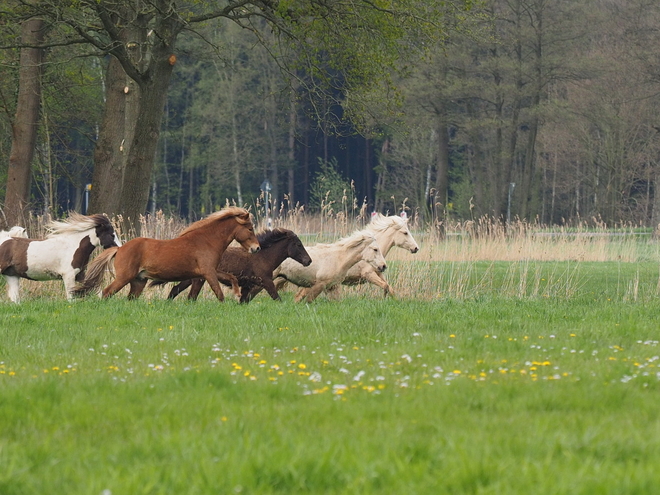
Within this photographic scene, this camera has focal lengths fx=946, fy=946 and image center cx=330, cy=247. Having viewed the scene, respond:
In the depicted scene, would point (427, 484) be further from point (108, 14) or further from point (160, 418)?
point (108, 14)

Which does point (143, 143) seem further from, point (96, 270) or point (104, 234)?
point (96, 270)

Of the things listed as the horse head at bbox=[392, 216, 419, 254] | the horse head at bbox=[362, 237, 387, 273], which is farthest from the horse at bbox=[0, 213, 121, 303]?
the horse head at bbox=[392, 216, 419, 254]

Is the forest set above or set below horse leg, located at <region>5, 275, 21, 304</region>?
above

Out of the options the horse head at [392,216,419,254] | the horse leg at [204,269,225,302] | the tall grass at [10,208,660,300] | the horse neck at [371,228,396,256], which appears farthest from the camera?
the tall grass at [10,208,660,300]

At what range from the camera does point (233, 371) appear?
281 inches

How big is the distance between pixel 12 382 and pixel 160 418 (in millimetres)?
1722

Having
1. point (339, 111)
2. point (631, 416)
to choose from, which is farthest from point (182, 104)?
point (631, 416)

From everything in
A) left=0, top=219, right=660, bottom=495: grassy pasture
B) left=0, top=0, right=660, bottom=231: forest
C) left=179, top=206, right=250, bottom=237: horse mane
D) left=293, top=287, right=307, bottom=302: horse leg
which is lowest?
left=293, top=287, right=307, bottom=302: horse leg

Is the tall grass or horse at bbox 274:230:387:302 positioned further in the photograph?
the tall grass

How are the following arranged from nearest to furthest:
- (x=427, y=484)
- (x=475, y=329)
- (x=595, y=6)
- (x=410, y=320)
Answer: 1. (x=427, y=484)
2. (x=475, y=329)
3. (x=410, y=320)
4. (x=595, y=6)

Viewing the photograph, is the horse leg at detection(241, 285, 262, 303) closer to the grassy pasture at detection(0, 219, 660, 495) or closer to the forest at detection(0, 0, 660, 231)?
the grassy pasture at detection(0, 219, 660, 495)

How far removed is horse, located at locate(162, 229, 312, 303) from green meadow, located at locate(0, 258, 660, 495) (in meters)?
3.03

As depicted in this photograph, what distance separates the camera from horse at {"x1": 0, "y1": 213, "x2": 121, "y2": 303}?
14.6 m

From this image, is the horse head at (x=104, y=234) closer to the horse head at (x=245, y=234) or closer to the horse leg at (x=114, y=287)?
the horse leg at (x=114, y=287)
